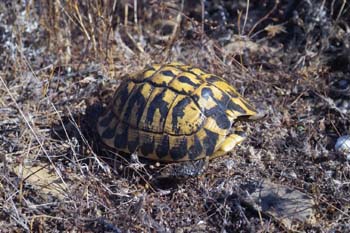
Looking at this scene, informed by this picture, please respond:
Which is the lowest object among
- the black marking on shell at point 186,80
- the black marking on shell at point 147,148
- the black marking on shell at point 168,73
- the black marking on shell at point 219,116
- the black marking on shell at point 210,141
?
the black marking on shell at point 147,148

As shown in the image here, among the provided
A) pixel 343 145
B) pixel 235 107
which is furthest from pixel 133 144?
pixel 343 145

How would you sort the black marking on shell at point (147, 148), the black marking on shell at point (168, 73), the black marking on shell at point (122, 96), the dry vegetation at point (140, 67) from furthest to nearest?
the black marking on shell at point (122, 96), the black marking on shell at point (168, 73), the black marking on shell at point (147, 148), the dry vegetation at point (140, 67)

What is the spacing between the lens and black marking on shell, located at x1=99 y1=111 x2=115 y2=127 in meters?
4.57

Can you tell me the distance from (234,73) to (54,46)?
5.63 ft

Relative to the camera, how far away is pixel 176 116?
13.9ft

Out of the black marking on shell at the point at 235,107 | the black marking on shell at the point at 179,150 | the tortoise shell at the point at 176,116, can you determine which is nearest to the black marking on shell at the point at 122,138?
the tortoise shell at the point at 176,116

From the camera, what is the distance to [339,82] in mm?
5258

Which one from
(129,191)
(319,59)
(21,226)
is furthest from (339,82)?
(21,226)

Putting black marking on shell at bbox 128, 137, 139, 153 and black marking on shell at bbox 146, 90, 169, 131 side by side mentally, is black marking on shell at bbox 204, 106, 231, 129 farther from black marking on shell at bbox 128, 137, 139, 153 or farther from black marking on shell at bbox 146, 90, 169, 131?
black marking on shell at bbox 128, 137, 139, 153

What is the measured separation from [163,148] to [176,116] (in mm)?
247

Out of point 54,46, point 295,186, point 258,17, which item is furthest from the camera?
point 258,17

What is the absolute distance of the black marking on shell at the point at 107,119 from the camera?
4.57m

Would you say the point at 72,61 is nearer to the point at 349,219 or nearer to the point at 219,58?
the point at 219,58

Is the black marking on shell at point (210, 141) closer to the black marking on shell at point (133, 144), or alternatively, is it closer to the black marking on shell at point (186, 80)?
the black marking on shell at point (186, 80)
